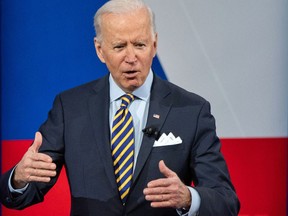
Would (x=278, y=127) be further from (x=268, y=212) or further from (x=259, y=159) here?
(x=268, y=212)

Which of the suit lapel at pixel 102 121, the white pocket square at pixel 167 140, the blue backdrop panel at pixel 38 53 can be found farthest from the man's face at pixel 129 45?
the blue backdrop panel at pixel 38 53

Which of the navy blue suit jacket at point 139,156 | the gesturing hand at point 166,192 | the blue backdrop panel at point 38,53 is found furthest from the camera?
the blue backdrop panel at point 38,53

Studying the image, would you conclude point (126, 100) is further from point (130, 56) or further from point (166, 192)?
point (166, 192)

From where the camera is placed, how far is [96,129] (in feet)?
7.57

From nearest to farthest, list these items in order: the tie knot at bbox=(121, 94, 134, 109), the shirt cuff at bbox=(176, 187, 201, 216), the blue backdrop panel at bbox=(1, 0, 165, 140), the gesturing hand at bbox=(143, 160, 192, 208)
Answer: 1. the gesturing hand at bbox=(143, 160, 192, 208)
2. the shirt cuff at bbox=(176, 187, 201, 216)
3. the tie knot at bbox=(121, 94, 134, 109)
4. the blue backdrop panel at bbox=(1, 0, 165, 140)

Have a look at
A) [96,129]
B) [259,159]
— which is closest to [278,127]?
[259,159]

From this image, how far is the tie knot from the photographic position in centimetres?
234

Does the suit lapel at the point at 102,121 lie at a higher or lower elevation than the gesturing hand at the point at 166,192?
higher

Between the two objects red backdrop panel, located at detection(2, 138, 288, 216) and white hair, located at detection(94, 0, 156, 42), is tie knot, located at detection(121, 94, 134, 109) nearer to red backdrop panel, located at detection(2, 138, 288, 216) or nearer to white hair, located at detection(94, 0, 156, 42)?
white hair, located at detection(94, 0, 156, 42)

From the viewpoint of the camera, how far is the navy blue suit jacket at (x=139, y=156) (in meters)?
2.22

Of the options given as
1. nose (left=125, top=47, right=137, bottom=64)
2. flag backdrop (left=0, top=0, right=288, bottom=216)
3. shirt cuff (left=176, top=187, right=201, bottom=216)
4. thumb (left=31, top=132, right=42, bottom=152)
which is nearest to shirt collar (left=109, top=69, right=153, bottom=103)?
nose (left=125, top=47, right=137, bottom=64)

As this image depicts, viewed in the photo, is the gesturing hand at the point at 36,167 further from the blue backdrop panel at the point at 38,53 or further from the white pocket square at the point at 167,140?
the blue backdrop panel at the point at 38,53

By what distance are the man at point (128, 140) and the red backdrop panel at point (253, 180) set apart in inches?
39.1

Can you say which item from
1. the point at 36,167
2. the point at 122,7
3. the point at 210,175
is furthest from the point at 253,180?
the point at 36,167
